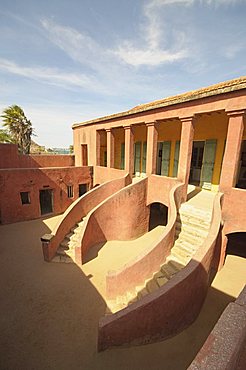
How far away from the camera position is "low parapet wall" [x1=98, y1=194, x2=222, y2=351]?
443cm

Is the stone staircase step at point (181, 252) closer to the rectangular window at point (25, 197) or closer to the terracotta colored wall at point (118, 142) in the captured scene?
the terracotta colored wall at point (118, 142)

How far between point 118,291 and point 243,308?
4.27 meters

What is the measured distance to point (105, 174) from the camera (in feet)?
45.1

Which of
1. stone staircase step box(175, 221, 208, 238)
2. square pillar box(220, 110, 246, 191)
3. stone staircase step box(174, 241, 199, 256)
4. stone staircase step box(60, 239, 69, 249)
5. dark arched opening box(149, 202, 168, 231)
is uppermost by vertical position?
square pillar box(220, 110, 246, 191)

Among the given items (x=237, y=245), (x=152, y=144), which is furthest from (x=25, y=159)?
(x=237, y=245)

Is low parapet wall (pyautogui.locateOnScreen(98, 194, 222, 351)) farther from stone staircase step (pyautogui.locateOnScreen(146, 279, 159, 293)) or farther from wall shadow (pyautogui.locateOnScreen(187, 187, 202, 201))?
wall shadow (pyautogui.locateOnScreen(187, 187, 202, 201))

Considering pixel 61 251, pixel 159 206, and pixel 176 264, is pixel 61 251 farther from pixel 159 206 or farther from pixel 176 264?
pixel 159 206

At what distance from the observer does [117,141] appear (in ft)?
51.8

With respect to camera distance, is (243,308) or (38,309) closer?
(243,308)

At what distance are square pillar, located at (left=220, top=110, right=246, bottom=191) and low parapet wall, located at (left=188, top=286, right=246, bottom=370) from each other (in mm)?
5706

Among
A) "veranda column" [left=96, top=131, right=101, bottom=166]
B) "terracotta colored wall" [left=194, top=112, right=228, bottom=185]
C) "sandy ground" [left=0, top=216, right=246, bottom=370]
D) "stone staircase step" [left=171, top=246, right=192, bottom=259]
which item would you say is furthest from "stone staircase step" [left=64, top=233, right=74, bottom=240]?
"terracotta colored wall" [left=194, top=112, right=228, bottom=185]

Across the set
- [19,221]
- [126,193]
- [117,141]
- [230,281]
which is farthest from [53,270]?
[117,141]

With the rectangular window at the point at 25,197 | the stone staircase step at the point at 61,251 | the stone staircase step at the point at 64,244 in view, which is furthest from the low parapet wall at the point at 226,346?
the rectangular window at the point at 25,197

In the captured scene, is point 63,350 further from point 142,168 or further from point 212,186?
point 142,168
